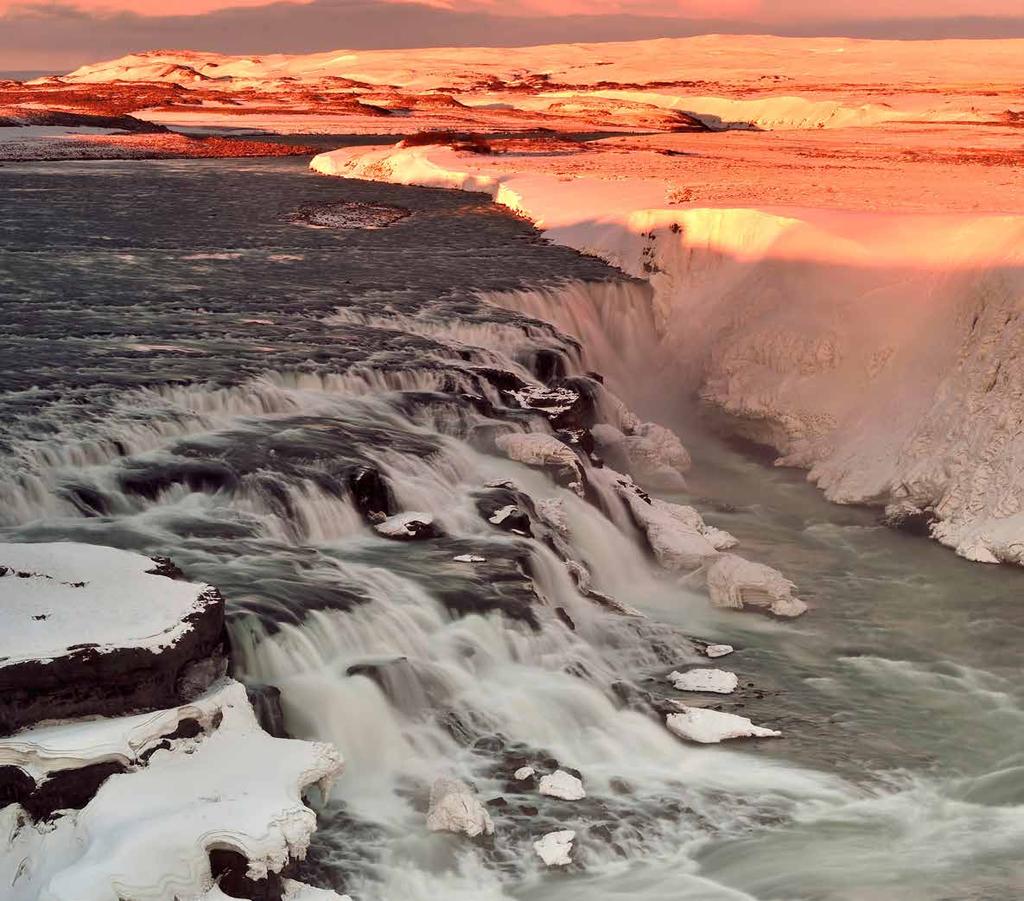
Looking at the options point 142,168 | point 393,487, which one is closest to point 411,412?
point 393,487

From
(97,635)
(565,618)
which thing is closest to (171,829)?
(97,635)

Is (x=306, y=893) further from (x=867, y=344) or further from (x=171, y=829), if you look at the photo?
(x=867, y=344)

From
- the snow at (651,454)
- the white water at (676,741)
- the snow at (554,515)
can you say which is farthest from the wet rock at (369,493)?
the snow at (651,454)

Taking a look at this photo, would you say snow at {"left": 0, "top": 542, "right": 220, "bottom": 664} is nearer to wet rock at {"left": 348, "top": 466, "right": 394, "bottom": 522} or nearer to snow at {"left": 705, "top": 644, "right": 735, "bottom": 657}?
wet rock at {"left": 348, "top": 466, "right": 394, "bottom": 522}

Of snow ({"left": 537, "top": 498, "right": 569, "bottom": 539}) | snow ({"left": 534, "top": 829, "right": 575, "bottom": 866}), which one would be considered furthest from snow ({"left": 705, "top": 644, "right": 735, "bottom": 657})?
snow ({"left": 534, "top": 829, "right": 575, "bottom": 866})

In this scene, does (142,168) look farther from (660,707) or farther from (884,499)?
(660,707)

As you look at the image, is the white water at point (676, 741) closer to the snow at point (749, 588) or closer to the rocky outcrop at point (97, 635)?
the snow at point (749, 588)
